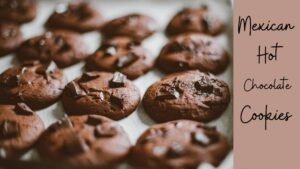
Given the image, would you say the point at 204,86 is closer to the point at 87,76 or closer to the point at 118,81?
the point at 118,81

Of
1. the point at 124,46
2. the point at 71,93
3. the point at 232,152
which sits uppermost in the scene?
the point at 124,46

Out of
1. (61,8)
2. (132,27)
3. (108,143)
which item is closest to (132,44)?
(132,27)

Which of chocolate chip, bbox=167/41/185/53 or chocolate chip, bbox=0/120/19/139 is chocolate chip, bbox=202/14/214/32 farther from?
chocolate chip, bbox=0/120/19/139
